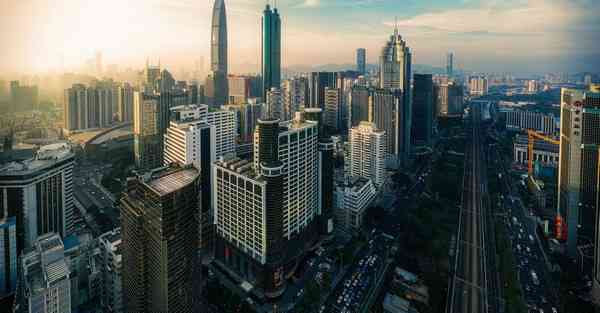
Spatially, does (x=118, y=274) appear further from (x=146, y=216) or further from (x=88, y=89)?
(x=88, y=89)

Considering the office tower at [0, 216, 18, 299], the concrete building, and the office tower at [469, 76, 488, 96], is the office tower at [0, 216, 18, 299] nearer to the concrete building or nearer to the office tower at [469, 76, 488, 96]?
the concrete building

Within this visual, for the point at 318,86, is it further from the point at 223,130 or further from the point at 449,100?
the point at 223,130

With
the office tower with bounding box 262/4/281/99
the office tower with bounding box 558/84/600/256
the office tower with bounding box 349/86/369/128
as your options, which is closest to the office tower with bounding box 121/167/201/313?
the office tower with bounding box 558/84/600/256

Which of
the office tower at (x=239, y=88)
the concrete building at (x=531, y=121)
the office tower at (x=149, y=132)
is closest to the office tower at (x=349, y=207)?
the office tower at (x=149, y=132)

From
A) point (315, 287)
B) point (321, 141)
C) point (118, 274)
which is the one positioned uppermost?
point (321, 141)

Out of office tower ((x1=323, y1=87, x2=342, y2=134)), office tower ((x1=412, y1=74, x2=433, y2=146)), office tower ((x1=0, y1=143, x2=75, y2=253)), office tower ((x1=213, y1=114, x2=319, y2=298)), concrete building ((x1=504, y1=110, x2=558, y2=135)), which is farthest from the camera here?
office tower ((x1=323, y1=87, x2=342, y2=134))

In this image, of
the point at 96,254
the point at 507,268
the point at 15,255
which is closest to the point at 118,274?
the point at 96,254

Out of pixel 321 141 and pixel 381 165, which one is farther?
pixel 381 165
